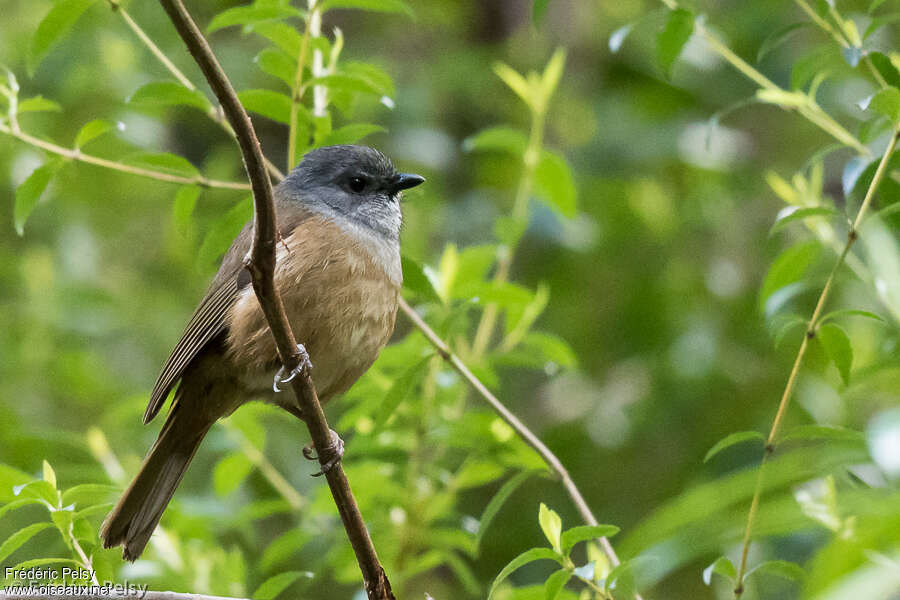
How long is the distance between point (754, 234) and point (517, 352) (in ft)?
9.41

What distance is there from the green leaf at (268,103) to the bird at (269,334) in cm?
40

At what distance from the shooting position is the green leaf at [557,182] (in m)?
3.88

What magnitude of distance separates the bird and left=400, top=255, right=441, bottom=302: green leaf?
0.42 ft

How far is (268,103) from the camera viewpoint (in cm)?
316

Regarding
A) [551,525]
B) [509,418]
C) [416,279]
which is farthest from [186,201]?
[551,525]

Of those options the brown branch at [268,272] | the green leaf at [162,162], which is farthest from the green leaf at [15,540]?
the green leaf at [162,162]

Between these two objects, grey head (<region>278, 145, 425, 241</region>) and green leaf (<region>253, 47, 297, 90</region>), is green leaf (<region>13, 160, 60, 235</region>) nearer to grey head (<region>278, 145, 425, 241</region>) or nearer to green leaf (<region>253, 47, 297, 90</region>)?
green leaf (<region>253, 47, 297, 90</region>)

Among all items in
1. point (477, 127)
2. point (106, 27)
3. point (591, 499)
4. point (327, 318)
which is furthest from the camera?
point (477, 127)

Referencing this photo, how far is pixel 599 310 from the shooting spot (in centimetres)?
588

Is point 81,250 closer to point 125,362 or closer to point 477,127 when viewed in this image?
point 125,362

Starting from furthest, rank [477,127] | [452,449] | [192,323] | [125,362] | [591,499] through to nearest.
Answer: [477,127] → [125,362] → [591,499] → [452,449] → [192,323]

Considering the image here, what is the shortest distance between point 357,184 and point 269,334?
0.95 meters

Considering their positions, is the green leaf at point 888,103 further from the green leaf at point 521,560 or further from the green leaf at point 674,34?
the green leaf at point 521,560

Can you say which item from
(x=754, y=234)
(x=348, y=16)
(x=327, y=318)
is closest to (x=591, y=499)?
(x=754, y=234)
